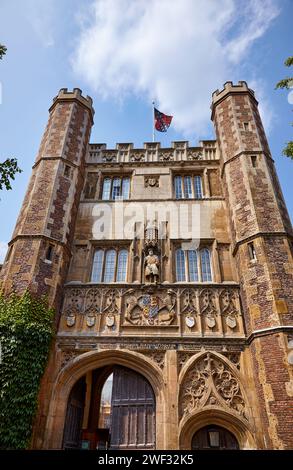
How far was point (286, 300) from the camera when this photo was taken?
9711mm

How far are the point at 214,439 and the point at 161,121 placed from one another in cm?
1510

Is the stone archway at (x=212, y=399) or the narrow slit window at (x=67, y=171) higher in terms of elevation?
the narrow slit window at (x=67, y=171)

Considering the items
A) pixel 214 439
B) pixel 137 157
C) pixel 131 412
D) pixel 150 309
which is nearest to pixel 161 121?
pixel 137 157

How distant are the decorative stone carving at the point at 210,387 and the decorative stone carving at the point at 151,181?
25.8 feet

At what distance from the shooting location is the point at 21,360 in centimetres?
906

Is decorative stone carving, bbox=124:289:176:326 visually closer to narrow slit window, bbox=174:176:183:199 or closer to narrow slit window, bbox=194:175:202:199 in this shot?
narrow slit window, bbox=174:176:183:199

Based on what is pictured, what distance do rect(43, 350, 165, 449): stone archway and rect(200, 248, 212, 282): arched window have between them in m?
3.69

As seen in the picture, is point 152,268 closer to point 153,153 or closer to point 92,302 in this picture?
point 92,302

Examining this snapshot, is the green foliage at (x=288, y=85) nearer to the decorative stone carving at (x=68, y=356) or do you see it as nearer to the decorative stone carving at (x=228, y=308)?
the decorative stone carving at (x=228, y=308)

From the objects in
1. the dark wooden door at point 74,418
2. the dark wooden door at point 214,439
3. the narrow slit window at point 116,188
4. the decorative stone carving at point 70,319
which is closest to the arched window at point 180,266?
the decorative stone carving at point 70,319

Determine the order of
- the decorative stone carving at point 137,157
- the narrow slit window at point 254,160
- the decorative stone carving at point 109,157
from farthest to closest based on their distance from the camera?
the decorative stone carving at point 109,157
the decorative stone carving at point 137,157
the narrow slit window at point 254,160

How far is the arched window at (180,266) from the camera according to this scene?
1211cm

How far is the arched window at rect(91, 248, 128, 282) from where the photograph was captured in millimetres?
12263

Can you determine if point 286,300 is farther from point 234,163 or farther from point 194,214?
point 234,163
